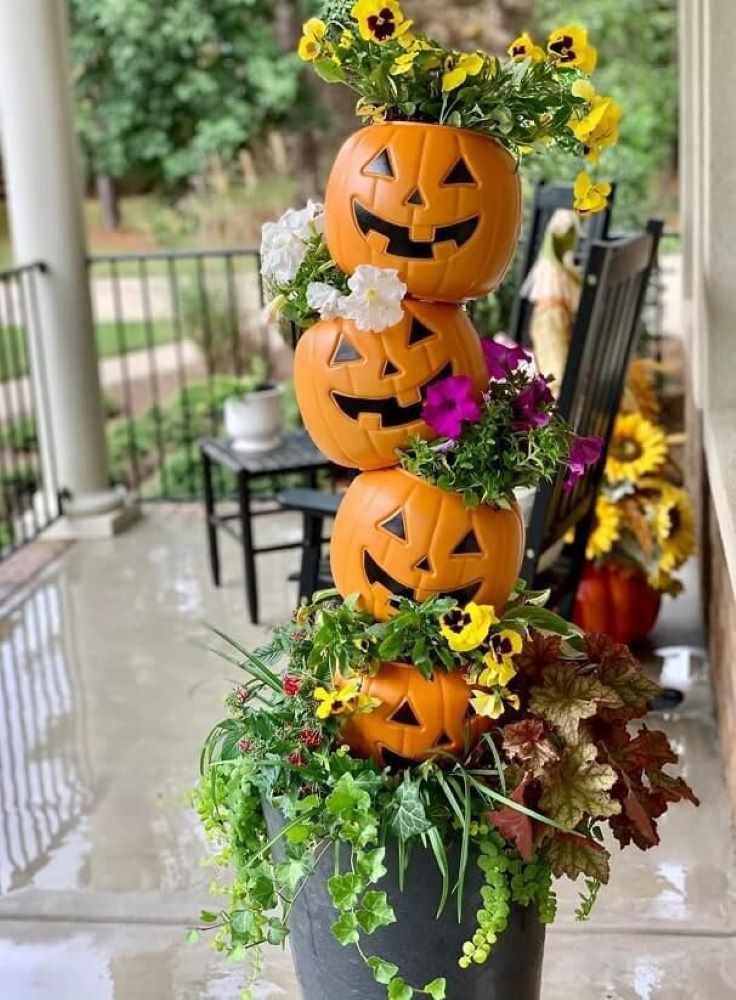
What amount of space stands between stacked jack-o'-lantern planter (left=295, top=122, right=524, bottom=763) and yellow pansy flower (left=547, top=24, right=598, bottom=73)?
0.14m

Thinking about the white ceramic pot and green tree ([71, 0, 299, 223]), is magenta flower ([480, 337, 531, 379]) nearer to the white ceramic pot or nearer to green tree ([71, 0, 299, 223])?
the white ceramic pot

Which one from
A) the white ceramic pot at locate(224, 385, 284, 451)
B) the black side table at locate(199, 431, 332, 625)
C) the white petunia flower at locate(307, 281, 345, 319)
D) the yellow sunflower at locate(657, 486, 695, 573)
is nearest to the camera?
the white petunia flower at locate(307, 281, 345, 319)

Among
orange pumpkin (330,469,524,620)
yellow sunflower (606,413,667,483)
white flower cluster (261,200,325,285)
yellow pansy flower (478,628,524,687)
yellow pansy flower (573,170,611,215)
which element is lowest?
yellow sunflower (606,413,667,483)

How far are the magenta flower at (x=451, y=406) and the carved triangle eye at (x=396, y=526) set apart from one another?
13 cm

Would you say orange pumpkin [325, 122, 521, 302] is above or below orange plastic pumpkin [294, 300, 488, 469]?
above

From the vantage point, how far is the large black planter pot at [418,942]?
5.49 feet

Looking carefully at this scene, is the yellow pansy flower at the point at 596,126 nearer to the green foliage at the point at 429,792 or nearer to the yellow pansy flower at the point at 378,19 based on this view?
the yellow pansy flower at the point at 378,19

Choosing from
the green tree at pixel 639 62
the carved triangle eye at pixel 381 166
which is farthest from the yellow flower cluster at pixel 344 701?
the green tree at pixel 639 62

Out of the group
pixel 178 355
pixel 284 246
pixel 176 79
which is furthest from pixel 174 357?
pixel 284 246

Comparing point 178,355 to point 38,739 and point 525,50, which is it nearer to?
point 38,739

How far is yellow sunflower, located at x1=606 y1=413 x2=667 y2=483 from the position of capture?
3.47 metres

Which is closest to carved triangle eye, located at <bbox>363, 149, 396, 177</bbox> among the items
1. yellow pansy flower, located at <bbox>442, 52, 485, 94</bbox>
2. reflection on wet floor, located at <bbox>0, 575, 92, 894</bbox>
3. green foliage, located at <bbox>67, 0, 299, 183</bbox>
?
yellow pansy flower, located at <bbox>442, 52, 485, 94</bbox>

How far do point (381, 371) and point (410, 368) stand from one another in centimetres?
4

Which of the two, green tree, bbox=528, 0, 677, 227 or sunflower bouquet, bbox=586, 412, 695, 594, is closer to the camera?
sunflower bouquet, bbox=586, 412, 695, 594
